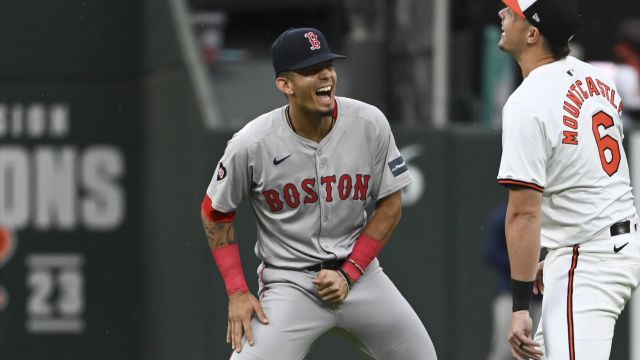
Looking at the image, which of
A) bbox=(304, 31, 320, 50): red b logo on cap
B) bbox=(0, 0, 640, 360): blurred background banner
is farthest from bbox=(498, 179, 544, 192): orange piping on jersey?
bbox=(0, 0, 640, 360): blurred background banner

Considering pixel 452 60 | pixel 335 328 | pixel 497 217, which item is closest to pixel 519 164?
pixel 335 328

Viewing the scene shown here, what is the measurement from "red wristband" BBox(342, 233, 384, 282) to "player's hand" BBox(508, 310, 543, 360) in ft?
2.41

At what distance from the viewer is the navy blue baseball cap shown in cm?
466

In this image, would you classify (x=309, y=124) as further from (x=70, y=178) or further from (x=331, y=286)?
(x=70, y=178)

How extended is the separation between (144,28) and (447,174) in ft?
7.36

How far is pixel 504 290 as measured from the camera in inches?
302

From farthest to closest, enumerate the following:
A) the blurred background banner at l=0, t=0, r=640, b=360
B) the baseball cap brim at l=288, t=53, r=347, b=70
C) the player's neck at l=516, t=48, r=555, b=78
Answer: the blurred background banner at l=0, t=0, r=640, b=360 < the baseball cap brim at l=288, t=53, r=347, b=70 < the player's neck at l=516, t=48, r=555, b=78

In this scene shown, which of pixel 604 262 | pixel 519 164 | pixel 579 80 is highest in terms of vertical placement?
pixel 579 80

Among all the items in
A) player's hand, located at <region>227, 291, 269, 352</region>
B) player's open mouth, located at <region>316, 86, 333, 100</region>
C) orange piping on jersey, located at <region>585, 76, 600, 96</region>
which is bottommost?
player's hand, located at <region>227, 291, 269, 352</region>

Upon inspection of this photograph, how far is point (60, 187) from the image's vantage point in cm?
857

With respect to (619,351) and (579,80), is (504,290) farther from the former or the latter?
(579,80)

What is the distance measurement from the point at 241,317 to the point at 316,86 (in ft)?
2.93

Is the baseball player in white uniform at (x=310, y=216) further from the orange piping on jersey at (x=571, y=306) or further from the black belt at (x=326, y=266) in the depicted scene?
the orange piping on jersey at (x=571, y=306)

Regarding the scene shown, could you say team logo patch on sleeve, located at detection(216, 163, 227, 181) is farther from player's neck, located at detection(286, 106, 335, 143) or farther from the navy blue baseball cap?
the navy blue baseball cap
